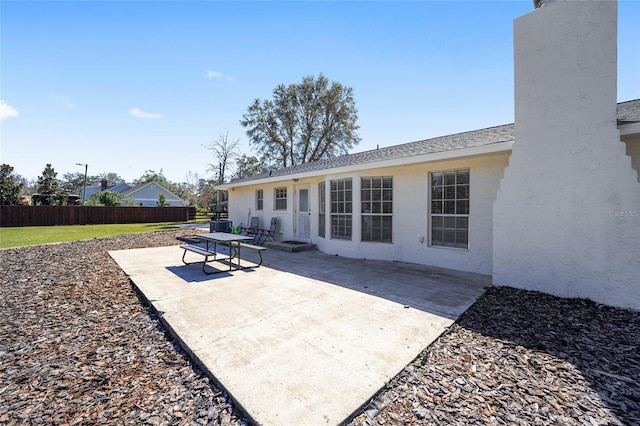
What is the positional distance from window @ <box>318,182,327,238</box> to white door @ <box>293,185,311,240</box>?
0.78 meters

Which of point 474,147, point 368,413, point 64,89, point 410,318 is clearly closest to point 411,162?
point 474,147

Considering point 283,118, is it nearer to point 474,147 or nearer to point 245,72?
point 245,72

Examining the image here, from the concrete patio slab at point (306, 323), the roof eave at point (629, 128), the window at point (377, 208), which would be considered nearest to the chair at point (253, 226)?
the concrete patio slab at point (306, 323)

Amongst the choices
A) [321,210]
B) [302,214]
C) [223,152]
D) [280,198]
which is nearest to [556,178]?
[321,210]

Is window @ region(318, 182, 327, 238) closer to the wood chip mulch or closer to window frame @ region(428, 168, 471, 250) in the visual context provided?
window frame @ region(428, 168, 471, 250)

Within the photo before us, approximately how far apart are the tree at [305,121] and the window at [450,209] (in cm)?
2340

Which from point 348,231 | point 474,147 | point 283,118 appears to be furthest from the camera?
point 283,118

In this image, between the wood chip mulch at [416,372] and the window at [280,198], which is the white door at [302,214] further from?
the wood chip mulch at [416,372]

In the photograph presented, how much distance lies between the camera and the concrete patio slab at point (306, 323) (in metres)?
2.30

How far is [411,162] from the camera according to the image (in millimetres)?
6871

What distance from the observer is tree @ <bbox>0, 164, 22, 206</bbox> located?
23.9 metres

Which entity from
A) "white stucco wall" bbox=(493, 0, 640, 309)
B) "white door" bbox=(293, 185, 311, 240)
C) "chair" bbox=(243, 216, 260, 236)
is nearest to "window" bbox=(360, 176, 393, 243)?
"white door" bbox=(293, 185, 311, 240)

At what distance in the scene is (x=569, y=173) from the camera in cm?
460

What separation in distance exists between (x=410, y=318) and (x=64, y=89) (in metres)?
13.7
